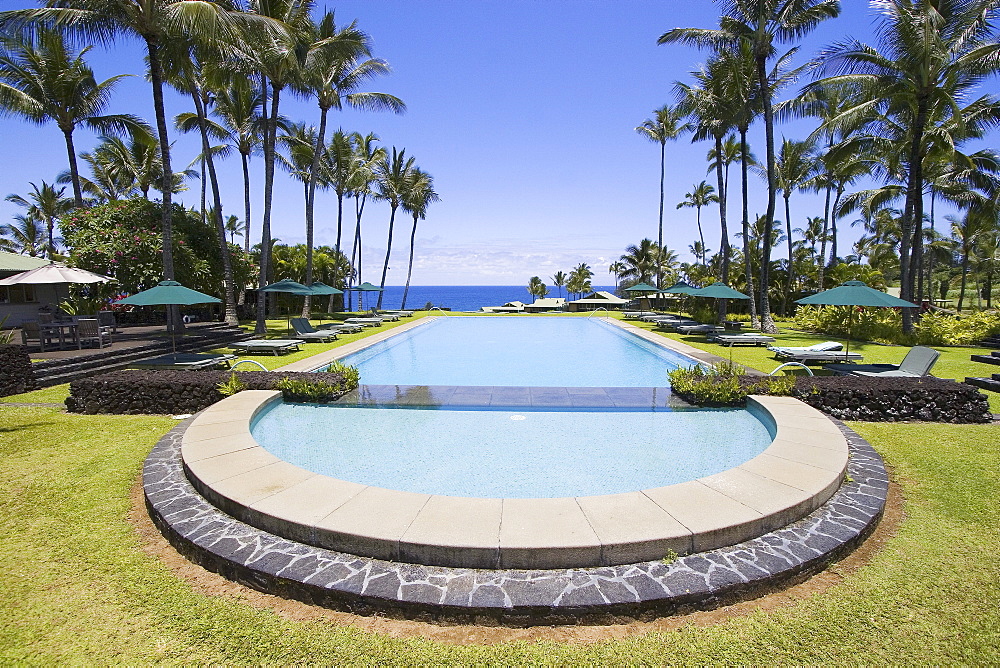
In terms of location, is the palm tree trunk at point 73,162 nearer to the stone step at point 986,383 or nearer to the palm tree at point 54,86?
the palm tree at point 54,86

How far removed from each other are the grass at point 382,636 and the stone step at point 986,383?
729cm

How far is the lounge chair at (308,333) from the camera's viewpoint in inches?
719

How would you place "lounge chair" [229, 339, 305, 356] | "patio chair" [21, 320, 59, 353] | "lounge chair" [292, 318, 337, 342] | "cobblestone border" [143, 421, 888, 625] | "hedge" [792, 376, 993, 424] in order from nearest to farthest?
"cobblestone border" [143, 421, 888, 625] < "hedge" [792, 376, 993, 424] < "patio chair" [21, 320, 59, 353] < "lounge chair" [229, 339, 305, 356] < "lounge chair" [292, 318, 337, 342]

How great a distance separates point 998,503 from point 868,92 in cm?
1848

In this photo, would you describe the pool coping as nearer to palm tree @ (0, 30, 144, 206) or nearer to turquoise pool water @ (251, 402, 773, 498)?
turquoise pool water @ (251, 402, 773, 498)

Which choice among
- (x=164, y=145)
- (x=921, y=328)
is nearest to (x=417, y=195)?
(x=164, y=145)

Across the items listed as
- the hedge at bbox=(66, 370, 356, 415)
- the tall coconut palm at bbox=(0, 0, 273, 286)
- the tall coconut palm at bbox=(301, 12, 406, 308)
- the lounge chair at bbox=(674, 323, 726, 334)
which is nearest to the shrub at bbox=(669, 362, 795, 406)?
the hedge at bbox=(66, 370, 356, 415)

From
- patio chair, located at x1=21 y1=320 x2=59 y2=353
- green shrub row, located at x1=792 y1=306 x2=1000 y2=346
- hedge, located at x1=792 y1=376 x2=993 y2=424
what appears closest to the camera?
hedge, located at x1=792 y1=376 x2=993 y2=424

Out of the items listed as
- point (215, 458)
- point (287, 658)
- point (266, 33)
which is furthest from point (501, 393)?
point (266, 33)

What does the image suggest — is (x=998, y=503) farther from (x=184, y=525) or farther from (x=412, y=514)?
(x=184, y=525)

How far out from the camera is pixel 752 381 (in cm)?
929

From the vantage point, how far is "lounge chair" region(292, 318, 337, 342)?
18.3 m

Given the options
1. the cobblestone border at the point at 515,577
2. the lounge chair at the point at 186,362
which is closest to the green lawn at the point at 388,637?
the cobblestone border at the point at 515,577

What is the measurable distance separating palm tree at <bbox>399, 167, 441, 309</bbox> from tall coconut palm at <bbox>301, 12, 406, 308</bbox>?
10.6 m
